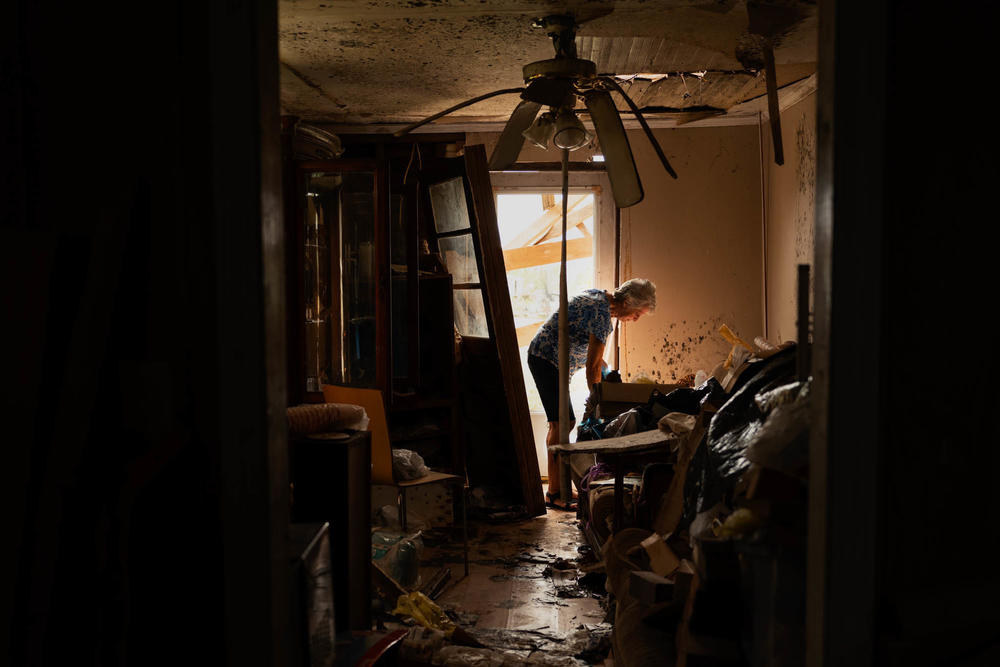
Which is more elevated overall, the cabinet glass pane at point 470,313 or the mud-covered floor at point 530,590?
the cabinet glass pane at point 470,313

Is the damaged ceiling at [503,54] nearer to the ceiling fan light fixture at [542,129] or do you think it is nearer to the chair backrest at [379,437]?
the ceiling fan light fixture at [542,129]

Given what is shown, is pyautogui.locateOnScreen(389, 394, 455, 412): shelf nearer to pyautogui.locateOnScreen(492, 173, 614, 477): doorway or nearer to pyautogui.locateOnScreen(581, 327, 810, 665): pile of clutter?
pyautogui.locateOnScreen(492, 173, 614, 477): doorway

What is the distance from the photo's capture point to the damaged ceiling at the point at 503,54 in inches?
116

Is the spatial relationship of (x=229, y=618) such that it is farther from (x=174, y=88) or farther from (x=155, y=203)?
(x=174, y=88)

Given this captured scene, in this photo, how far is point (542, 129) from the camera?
324 centimetres

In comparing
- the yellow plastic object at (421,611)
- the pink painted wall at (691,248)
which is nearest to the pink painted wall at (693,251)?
the pink painted wall at (691,248)

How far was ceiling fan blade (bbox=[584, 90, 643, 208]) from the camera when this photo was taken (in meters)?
3.11

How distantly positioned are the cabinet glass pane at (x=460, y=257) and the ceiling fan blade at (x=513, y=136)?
151cm

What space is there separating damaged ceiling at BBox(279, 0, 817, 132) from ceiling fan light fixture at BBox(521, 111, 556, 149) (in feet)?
1.26

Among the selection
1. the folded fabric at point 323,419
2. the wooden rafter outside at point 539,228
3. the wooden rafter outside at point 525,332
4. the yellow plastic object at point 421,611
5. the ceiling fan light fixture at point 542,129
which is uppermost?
the ceiling fan light fixture at point 542,129

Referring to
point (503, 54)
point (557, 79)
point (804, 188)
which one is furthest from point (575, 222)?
point (557, 79)

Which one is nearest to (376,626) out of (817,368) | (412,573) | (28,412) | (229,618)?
(412,573)

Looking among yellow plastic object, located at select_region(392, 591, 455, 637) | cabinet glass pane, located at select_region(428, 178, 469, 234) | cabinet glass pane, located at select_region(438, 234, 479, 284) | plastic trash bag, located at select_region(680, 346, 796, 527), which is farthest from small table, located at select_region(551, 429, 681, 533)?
cabinet glass pane, located at select_region(428, 178, 469, 234)

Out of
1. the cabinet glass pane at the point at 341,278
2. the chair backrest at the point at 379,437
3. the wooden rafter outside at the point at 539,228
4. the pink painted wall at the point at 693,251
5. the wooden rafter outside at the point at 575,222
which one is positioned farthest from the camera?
the wooden rafter outside at the point at 539,228
